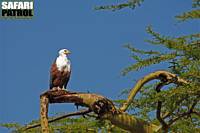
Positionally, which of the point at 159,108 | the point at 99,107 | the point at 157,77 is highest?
the point at 157,77

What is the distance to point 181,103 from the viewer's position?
5070 mm

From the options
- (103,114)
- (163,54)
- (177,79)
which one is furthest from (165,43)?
(103,114)

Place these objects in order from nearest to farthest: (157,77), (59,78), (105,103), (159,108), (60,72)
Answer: (105,103)
(157,77)
(159,108)
(59,78)
(60,72)

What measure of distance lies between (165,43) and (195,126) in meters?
1.76

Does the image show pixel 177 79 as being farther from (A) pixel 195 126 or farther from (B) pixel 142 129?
(A) pixel 195 126

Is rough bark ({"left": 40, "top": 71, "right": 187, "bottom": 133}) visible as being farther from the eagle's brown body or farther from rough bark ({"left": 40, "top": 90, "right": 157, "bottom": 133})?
the eagle's brown body

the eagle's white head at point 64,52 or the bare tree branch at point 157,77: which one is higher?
the bare tree branch at point 157,77

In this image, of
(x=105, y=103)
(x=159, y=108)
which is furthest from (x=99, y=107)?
(x=159, y=108)

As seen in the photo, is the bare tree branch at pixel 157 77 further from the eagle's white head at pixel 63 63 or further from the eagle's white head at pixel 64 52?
the eagle's white head at pixel 64 52

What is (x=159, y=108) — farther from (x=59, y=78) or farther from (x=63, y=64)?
(x=63, y=64)

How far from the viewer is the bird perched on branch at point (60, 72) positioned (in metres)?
5.14

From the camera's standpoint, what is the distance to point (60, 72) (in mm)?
5293

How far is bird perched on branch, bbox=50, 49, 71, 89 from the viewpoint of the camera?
5.14 meters

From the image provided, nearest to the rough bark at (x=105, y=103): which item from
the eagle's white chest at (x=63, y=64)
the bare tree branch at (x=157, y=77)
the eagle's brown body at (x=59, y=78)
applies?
→ the bare tree branch at (x=157, y=77)
